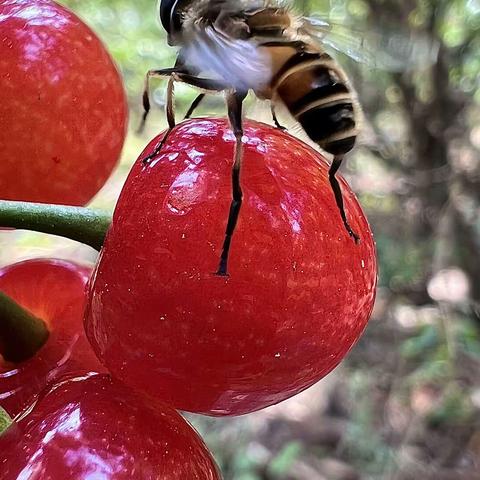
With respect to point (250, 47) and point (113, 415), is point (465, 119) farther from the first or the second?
point (113, 415)

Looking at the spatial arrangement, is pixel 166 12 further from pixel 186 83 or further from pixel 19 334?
pixel 19 334

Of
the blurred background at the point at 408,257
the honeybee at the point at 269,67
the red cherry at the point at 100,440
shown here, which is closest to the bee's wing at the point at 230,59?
the honeybee at the point at 269,67

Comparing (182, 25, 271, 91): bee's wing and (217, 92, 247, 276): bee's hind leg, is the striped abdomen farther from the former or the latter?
(217, 92, 247, 276): bee's hind leg

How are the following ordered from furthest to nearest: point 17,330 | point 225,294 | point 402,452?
point 402,452 → point 17,330 → point 225,294

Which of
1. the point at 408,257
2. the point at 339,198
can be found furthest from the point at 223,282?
the point at 408,257

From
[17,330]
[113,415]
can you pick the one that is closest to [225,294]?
[113,415]

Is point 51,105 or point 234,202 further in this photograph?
point 51,105

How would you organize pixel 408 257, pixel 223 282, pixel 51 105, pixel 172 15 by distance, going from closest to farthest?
pixel 223 282, pixel 51 105, pixel 172 15, pixel 408 257
